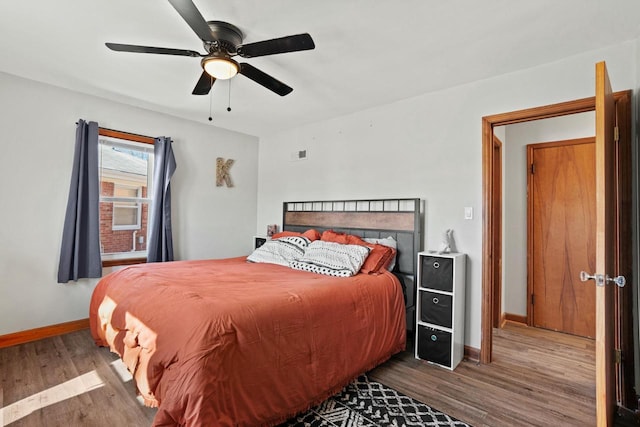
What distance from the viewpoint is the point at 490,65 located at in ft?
8.52

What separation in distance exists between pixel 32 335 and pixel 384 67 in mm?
4225

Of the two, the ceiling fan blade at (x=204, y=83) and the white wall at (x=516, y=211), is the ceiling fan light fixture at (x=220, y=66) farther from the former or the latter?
the white wall at (x=516, y=211)

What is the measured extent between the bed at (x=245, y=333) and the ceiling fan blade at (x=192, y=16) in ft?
5.16

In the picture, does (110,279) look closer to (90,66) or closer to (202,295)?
(202,295)

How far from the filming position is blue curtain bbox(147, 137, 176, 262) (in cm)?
384

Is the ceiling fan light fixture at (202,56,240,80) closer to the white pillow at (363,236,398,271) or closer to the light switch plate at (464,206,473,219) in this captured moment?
the white pillow at (363,236,398,271)

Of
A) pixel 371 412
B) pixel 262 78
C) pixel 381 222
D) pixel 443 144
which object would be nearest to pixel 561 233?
pixel 443 144

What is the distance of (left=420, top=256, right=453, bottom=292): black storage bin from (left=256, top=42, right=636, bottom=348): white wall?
0.37 meters

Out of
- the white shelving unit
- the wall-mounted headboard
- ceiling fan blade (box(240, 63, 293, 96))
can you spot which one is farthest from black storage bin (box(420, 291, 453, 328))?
ceiling fan blade (box(240, 63, 293, 96))

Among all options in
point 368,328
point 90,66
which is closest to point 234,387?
point 368,328

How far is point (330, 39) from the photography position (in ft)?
7.47

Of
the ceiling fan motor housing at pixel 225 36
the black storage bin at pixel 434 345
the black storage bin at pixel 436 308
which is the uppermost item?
the ceiling fan motor housing at pixel 225 36

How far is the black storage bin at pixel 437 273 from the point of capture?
262 cm

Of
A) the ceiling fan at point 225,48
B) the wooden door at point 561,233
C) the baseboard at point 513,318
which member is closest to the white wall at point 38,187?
the ceiling fan at point 225,48
